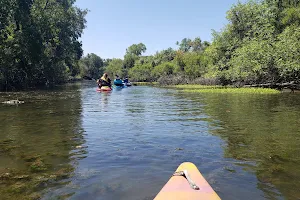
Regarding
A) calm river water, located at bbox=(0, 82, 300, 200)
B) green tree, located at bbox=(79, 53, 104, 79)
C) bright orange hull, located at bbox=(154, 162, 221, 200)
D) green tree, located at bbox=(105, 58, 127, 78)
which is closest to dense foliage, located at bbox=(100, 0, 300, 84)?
calm river water, located at bbox=(0, 82, 300, 200)

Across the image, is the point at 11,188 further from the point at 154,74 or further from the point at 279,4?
the point at 154,74

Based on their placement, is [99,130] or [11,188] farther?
[99,130]

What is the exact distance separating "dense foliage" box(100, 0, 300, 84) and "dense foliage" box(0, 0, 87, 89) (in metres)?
19.8

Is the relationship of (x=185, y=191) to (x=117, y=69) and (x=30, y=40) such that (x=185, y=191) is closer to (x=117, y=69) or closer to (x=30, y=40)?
(x=30, y=40)

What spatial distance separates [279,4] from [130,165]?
37978 millimetres

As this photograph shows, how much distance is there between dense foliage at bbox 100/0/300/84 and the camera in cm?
2693

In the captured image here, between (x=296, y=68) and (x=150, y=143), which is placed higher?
(x=296, y=68)

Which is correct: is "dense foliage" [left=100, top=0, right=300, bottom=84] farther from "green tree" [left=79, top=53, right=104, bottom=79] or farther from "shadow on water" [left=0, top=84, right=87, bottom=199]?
"green tree" [left=79, top=53, right=104, bottom=79]

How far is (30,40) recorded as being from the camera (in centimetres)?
3366

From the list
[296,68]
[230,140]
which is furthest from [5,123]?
[296,68]

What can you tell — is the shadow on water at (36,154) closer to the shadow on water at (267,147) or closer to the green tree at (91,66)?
the shadow on water at (267,147)

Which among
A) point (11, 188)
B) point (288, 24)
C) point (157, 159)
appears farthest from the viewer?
point (288, 24)

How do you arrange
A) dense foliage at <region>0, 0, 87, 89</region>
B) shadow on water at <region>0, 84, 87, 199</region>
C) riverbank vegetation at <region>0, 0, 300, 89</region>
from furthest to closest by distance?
dense foliage at <region>0, 0, 87, 89</region> < riverbank vegetation at <region>0, 0, 300, 89</region> < shadow on water at <region>0, 84, 87, 199</region>

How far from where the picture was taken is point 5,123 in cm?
1084
